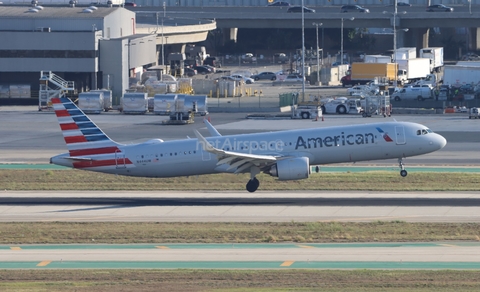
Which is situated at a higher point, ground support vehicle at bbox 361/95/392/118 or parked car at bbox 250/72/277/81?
parked car at bbox 250/72/277/81

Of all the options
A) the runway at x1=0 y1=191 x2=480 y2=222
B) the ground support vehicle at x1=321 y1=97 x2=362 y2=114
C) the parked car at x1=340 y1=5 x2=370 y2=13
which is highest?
the parked car at x1=340 y1=5 x2=370 y2=13

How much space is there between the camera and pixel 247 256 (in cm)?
3759

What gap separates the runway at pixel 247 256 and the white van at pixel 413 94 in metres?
75.6

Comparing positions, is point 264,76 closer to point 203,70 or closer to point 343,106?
point 203,70

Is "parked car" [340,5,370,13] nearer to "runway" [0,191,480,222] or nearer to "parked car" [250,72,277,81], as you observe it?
"parked car" [250,72,277,81]

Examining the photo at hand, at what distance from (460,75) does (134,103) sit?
45513 mm

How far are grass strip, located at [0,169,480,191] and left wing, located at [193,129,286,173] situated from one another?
3.21 meters

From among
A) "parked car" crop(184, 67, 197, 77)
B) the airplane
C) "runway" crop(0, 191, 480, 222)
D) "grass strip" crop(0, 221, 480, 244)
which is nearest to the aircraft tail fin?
the airplane

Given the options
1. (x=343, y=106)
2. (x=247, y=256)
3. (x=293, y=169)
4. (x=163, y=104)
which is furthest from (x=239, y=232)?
(x=163, y=104)

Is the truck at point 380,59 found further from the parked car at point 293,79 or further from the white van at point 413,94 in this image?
the white van at point 413,94

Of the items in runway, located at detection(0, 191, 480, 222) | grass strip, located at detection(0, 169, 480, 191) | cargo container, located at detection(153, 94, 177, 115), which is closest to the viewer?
runway, located at detection(0, 191, 480, 222)

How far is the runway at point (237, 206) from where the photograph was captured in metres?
46.0

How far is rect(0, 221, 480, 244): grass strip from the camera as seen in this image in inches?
1602

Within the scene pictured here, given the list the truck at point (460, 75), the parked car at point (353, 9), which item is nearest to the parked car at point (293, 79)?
the truck at point (460, 75)
